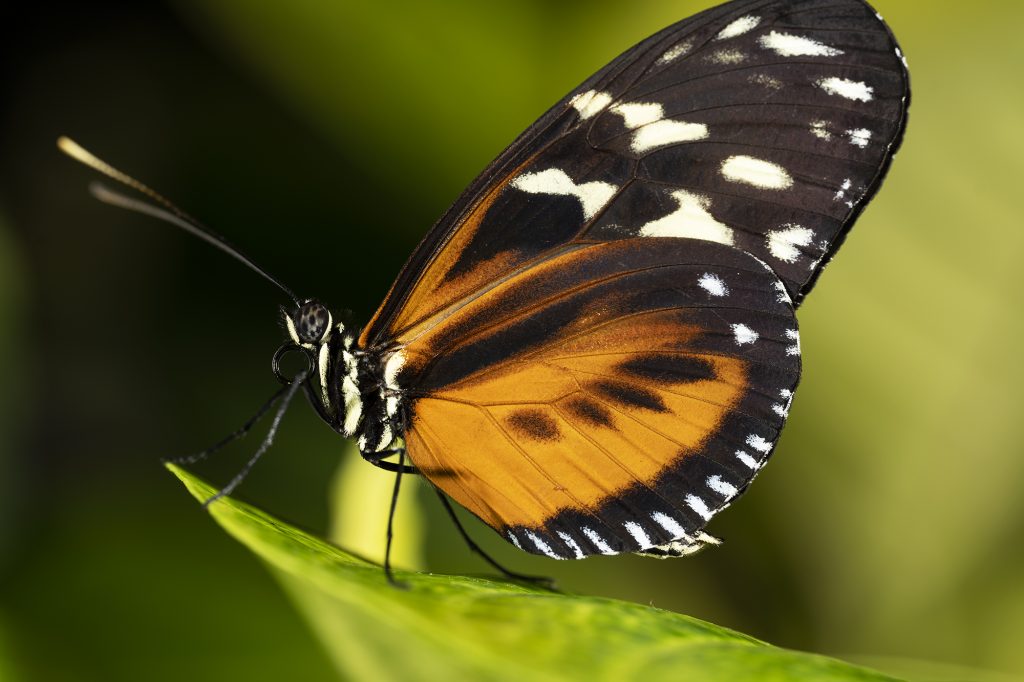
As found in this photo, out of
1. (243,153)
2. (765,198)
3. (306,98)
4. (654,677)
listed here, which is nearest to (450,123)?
(306,98)

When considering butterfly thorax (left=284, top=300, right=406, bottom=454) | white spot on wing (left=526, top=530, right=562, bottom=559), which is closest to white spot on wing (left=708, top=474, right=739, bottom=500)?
white spot on wing (left=526, top=530, right=562, bottom=559)

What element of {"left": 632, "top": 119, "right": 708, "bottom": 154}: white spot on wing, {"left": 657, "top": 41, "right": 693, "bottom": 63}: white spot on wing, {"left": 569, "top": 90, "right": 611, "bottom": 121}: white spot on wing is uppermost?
{"left": 657, "top": 41, "right": 693, "bottom": 63}: white spot on wing

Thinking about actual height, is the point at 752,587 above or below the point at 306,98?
below

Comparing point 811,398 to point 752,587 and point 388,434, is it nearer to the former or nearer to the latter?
point 752,587

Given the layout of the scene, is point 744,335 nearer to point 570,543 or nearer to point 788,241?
point 788,241

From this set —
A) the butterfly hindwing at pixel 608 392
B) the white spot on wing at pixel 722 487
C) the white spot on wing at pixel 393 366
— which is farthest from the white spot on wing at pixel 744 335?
the white spot on wing at pixel 393 366

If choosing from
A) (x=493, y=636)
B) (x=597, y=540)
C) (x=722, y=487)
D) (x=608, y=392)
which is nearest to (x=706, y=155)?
(x=608, y=392)

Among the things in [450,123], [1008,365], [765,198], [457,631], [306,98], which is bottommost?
[1008,365]

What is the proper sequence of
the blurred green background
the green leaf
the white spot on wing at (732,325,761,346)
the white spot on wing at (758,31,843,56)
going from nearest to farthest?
the green leaf < the white spot on wing at (758,31,843,56) < the white spot on wing at (732,325,761,346) < the blurred green background

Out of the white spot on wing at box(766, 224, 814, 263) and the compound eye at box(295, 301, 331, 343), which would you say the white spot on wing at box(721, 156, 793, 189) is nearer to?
the white spot on wing at box(766, 224, 814, 263)
